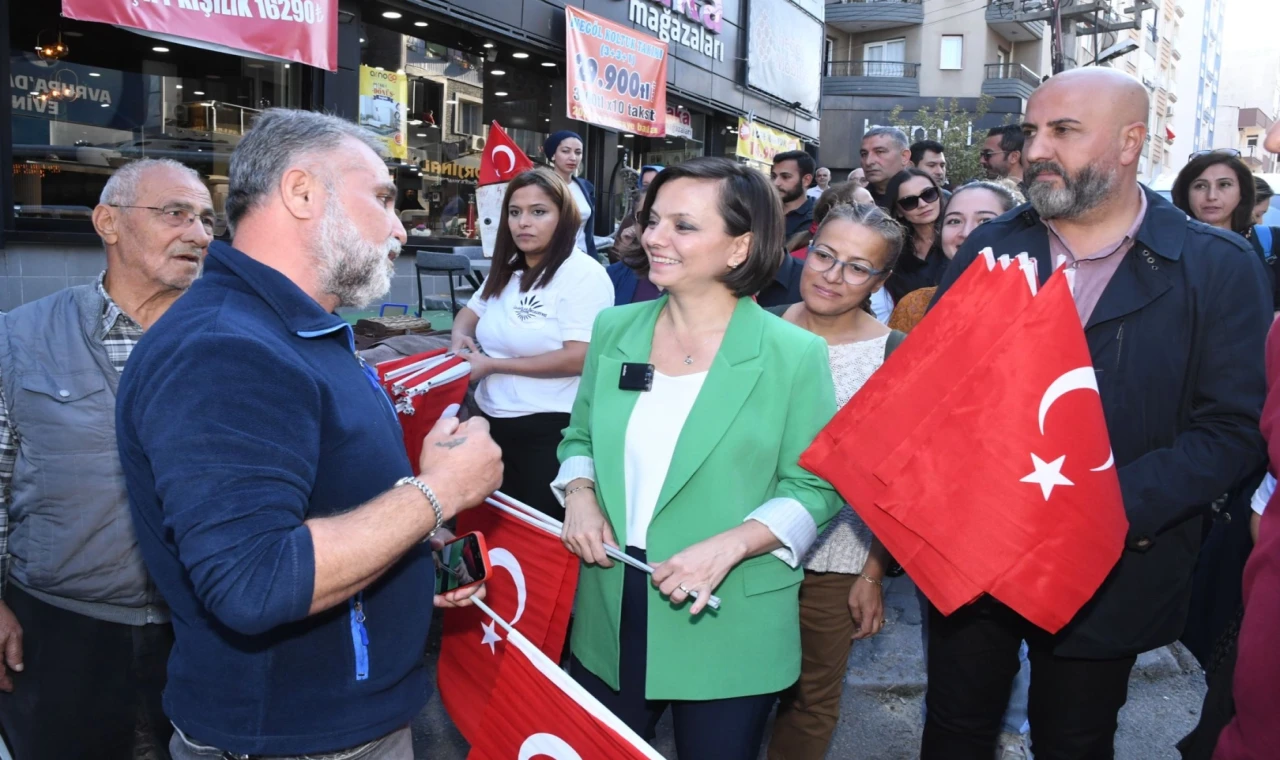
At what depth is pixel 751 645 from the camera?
234 cm

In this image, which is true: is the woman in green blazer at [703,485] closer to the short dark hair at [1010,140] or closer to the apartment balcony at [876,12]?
the short dark hair at [1010,140]

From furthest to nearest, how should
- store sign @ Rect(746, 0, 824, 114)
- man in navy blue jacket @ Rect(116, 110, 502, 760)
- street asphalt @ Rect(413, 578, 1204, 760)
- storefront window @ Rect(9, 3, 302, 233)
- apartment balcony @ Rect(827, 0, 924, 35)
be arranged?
apartment balcony @ Rect(827, 0, 924, 35), store sign @ Rect(746, 0, 824, 114), storefront window @ Rect(9, 3, 302, 233), street asphalt @ Rect(413, 578, 1204, 760), man in navy blue jacket @ Rect(116, 110, 502, 760)

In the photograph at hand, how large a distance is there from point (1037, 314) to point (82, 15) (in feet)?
24.6

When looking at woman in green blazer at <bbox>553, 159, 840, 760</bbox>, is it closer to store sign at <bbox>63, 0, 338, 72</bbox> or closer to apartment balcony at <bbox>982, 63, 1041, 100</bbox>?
store sign at <bbox>63, 0, 338, 72</bbox>

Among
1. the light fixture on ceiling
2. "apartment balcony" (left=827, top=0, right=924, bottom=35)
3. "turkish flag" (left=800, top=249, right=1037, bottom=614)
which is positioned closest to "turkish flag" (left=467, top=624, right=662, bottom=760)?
"turkish flag" (left=800, top=249, right=1037, bottom=614)

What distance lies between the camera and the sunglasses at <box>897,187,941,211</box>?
15.8 feet

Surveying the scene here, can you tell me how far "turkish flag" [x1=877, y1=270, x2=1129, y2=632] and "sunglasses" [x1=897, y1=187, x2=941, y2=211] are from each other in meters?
2.87

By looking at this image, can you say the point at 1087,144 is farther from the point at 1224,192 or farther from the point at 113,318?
the point at 1224,192

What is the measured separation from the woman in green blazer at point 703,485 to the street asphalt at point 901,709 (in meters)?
1.52

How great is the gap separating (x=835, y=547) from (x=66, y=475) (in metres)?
2.31

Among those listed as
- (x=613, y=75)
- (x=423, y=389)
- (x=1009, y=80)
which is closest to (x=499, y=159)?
(x=423, y=389)

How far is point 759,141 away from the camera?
18.3 m

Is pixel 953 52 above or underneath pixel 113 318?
above

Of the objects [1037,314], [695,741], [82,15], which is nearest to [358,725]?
[695,741]
